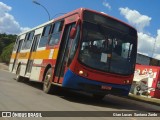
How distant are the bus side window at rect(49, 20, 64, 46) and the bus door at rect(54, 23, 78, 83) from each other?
2.51ft

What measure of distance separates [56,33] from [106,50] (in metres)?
3.55

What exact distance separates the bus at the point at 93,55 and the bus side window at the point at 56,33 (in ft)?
0.22

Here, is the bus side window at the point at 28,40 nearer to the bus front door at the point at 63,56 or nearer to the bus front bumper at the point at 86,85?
the bus front door at the point at 63,56

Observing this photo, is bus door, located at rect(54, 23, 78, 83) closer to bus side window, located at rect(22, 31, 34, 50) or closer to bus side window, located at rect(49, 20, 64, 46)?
bus side window, located at rect(49, 20, 64, 46)

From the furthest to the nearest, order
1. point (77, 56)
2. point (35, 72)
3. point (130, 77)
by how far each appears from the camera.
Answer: point (35, 72) < point (130, 77) < point (77, 56)

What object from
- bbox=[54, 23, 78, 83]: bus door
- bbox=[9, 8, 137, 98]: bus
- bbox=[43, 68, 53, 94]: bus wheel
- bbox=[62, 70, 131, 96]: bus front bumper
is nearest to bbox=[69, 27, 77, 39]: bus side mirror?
bbox=[9, 8, 137, 98]: bus

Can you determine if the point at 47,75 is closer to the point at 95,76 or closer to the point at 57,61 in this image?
the point at 57,61

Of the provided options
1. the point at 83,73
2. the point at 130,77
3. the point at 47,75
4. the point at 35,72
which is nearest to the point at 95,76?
the point at 83,73

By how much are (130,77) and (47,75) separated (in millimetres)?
3871

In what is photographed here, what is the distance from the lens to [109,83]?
15117 mm

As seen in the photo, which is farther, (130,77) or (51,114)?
(130,77)

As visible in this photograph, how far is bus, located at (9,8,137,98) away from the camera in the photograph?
14.6m

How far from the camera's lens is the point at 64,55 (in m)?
15.9

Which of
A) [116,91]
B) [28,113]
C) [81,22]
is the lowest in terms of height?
[28,113]
